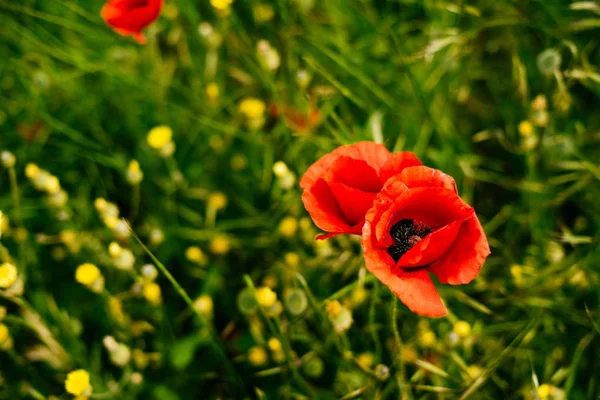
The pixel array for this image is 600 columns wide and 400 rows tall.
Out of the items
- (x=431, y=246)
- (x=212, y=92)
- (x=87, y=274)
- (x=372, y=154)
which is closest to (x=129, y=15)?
(x=212, y=92)

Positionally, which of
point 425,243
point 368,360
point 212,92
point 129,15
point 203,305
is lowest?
point 368,360

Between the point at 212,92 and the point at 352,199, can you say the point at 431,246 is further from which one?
the point at 212,92

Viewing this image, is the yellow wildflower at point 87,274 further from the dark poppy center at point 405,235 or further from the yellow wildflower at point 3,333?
the dark poppy center at point 405,235

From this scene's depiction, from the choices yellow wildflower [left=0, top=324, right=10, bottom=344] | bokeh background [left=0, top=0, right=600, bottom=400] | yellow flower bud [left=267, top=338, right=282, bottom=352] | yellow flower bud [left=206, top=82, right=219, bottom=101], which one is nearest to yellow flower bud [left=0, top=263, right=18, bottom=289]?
bokeh background [left=0, top=0, right=600, bottom=400]

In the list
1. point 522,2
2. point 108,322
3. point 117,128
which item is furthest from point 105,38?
point 522,2

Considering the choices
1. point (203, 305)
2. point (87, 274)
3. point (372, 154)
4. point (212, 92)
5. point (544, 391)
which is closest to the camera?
point (372, 154)

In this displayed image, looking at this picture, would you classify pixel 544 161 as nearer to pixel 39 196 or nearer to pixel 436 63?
pixel 436 63

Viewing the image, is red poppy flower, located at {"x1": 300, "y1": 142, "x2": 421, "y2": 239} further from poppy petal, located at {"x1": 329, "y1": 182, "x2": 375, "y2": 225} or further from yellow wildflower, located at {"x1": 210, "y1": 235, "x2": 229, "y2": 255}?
yellow wildflower, located at {"x1": 210, "y1": 235, "x2": 229, "y2": 255}
